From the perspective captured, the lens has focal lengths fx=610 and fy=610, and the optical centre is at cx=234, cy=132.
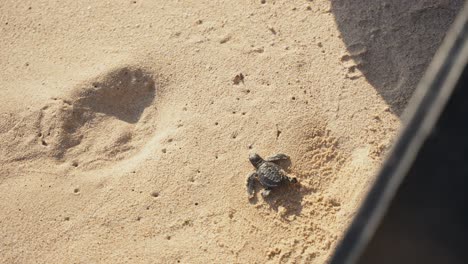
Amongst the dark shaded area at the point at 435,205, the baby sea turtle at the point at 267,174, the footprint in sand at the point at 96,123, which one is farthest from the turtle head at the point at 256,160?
the dark shaded area at the point at 435,205

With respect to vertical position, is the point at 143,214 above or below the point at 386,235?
below

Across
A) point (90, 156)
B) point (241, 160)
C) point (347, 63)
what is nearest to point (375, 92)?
point (347, 63)

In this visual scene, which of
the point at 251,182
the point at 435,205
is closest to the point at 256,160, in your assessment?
the point at 251,182

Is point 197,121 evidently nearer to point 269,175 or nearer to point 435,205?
point 269,175

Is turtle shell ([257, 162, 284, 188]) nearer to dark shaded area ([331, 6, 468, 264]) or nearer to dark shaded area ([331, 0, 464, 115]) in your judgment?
dark shaded area ([331, 0, 464, 115])

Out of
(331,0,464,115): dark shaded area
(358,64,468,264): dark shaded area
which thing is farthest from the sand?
(358,64,468,264): dark shaded area

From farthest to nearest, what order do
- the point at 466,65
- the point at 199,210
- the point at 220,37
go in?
the point at 220,37, the point at 199,210, the point at 466,65

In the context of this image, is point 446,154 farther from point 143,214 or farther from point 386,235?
point 143,214

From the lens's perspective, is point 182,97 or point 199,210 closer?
point 199,210
